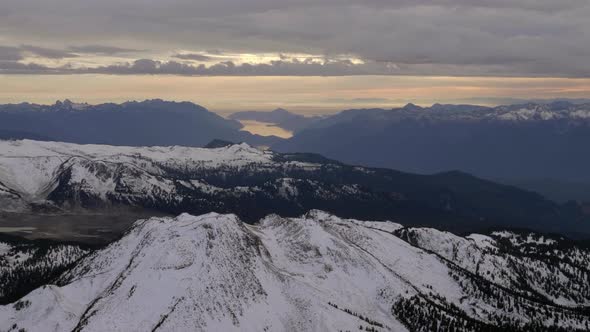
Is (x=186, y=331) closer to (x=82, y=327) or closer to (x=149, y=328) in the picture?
(x=149, y=328)

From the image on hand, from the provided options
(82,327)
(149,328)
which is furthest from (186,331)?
(82,327)

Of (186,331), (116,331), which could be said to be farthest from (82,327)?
(186,331)

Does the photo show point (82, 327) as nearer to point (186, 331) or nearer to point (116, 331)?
point (116, 331)
